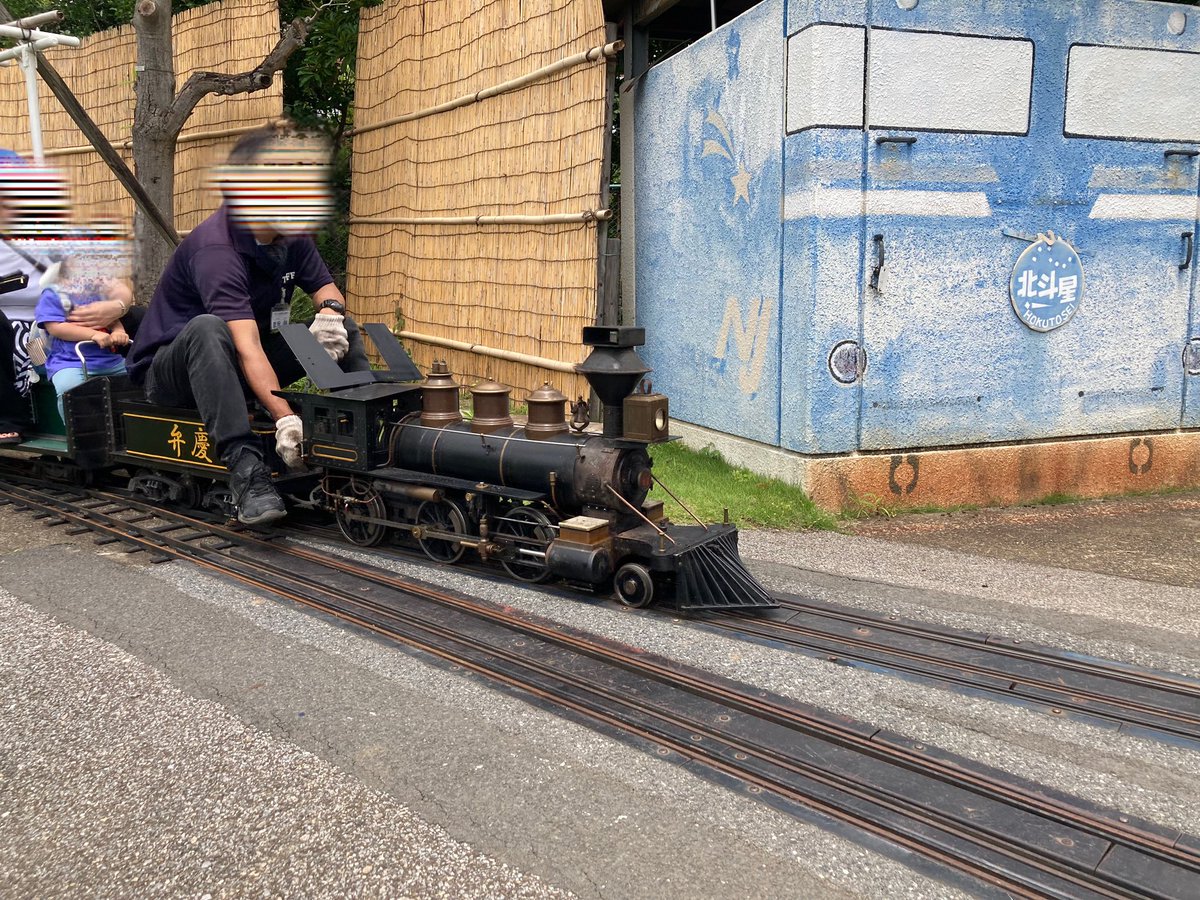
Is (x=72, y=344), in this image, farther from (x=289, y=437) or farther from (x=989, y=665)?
(x=989, y=665)

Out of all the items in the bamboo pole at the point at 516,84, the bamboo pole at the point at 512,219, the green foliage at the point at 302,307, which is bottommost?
the green foliage at the point at 302,307

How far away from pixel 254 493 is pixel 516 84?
6.34 metres

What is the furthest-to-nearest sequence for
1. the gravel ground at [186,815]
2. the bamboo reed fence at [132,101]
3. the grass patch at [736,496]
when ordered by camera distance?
the bamboo reed fence at [132,101] → the grass patch at [736,496] → the gravel ground at [186,815]

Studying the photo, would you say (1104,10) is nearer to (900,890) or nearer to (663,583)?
(663,583)

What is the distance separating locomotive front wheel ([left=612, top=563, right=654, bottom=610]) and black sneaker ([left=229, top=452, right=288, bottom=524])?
7.53 feet

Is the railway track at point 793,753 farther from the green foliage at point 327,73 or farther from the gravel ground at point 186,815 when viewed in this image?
the green foliage at point 327,73

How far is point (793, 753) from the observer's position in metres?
3.55

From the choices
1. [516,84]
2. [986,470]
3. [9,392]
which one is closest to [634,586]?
[986,470]

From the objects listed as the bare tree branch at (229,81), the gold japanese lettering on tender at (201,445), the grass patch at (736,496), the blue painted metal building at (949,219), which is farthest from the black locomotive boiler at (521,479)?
the bare tree branch at (229,81)

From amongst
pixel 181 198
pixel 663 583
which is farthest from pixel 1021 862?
pixel 181 198

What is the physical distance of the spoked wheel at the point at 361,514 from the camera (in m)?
6.11

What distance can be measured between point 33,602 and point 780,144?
6.30 metres

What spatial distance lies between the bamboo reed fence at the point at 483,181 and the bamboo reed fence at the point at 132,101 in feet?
4.86

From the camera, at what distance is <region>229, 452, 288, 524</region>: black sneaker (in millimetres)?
5891
